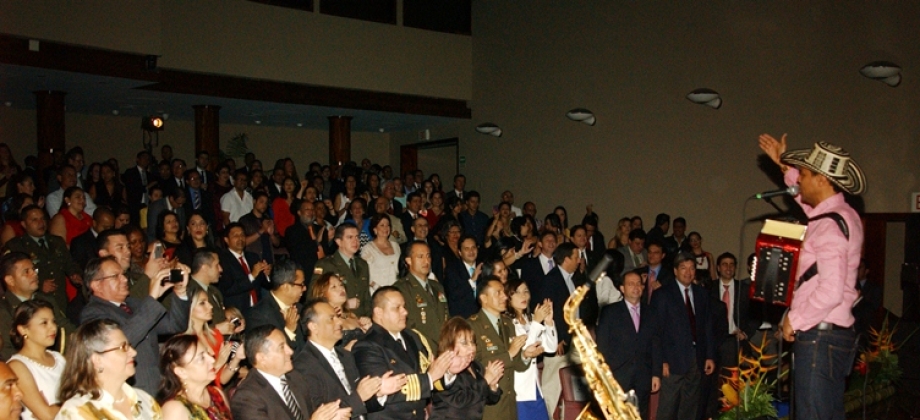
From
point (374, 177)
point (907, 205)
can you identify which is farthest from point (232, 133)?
point (907, 205)

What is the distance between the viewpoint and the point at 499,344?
551 centimetres

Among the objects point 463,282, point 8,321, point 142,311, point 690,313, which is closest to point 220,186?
point 463,282

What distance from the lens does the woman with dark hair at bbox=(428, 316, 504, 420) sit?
4734 mm

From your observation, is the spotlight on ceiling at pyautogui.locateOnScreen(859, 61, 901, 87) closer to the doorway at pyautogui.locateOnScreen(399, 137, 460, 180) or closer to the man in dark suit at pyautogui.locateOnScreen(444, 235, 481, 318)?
the man in dark suit at pyautogui.locateOnScreen(444, 235, 481, 318)

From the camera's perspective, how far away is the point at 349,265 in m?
6.87

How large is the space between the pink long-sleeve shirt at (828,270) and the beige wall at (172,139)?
1326cm

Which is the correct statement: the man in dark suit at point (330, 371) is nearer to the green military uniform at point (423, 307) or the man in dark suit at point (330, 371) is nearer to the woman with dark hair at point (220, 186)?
the green military uniform at point (423, 307)

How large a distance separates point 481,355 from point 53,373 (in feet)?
Answer: 8.29

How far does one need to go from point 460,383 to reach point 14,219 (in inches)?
212

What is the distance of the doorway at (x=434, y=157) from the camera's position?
55.0 feet

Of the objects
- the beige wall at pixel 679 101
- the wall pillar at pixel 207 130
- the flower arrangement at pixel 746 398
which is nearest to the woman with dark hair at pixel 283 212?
the wall pillar at pixel 207 130

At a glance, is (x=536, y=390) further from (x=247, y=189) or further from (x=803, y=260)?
(x=247, y=189)

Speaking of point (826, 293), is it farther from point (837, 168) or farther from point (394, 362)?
point (394, 362)

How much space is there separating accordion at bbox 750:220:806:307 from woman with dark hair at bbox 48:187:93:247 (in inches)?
234
